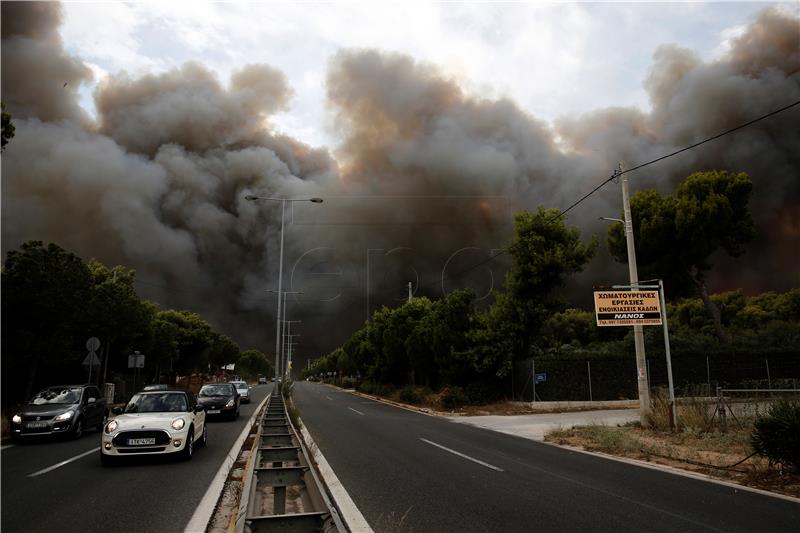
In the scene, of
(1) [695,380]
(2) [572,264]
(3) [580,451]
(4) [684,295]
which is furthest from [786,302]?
(3) [580,451]

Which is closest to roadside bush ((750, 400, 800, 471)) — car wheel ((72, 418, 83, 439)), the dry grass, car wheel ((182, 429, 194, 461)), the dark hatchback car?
the dry grass

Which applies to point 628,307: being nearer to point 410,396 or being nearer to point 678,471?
point 678,471

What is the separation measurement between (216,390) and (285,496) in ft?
57.5

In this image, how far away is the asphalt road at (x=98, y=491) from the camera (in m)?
6.18

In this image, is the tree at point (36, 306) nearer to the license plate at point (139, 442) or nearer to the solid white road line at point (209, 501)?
the license plate at point (139, 442)

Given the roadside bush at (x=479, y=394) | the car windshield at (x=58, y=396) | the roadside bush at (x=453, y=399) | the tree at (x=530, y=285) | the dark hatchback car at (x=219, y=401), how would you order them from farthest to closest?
the roadside bush at (x=479, y=394) < the roadside bush at (x=453, y=399) < the tree at (x=530, y=285) < the dark hatchback car at (x=219, y=401) < the car windshield at (x=58, y=396)

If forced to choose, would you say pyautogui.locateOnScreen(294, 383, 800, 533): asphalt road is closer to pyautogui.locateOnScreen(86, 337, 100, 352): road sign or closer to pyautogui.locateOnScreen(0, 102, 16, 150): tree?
pyautogui.locateOnScreen(0, 102, 16, 150): tree

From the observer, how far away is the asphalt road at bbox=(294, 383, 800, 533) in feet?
20.6

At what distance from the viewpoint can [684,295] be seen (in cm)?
3759

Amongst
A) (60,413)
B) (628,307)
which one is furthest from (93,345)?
(628,307)

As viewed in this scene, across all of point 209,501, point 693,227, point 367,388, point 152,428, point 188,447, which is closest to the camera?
point 209,501

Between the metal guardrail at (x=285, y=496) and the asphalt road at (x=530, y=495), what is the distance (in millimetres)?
737

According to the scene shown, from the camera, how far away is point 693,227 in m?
34.7

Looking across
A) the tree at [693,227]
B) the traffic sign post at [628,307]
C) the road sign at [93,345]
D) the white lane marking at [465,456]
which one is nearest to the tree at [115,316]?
the road sign at [93,345]
